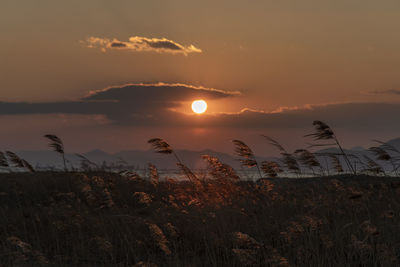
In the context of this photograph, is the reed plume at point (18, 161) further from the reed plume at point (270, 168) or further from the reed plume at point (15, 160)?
the reed plume at point (270, 168)

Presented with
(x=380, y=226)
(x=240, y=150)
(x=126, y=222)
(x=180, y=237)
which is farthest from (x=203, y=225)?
(x=380, y=226)

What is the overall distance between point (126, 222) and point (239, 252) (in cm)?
405

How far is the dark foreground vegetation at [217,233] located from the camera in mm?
6555

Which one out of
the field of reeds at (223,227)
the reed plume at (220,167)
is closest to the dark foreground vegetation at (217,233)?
the field of reeds at (223,227)

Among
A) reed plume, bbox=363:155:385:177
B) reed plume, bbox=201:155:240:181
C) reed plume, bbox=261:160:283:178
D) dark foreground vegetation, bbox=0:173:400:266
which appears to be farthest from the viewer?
reed plume, bbox=363:155:385:177

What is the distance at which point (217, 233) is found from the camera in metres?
8.12

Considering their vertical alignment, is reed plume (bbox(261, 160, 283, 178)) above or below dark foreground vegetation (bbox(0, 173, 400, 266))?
above

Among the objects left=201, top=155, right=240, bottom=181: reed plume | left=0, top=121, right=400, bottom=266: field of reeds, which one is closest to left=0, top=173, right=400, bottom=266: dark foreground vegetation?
left=0, top=121, right=400, bottom=266: field of reeds

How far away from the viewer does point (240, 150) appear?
33.0ft

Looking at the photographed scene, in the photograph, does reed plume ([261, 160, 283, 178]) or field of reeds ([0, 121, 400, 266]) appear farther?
reed plume ([261, 160, 283, 178])

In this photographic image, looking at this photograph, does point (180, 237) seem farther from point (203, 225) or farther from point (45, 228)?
point (45, 228)

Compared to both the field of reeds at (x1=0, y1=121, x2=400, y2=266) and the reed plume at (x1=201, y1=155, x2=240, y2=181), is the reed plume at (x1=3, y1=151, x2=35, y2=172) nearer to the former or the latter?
the field of reeds at (x1=0, y1=121, x2=400, y2=266)

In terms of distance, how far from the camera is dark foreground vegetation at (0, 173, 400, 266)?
655cm

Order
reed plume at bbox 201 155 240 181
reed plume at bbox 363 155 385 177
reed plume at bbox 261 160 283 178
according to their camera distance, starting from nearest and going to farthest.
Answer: reed plume at bbox 201 155 240 181, reed plume at bbox 261 160 283 178, reed plume at bbox 363 155 385 177
